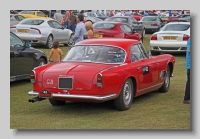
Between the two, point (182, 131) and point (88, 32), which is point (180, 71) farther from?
point (182, 131)

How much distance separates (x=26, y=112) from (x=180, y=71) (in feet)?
21.6

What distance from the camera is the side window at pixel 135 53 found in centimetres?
936


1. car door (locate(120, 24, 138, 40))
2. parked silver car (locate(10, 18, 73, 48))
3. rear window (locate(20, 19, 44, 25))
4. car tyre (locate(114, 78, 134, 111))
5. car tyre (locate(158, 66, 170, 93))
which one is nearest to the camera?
car tyre (locate(114, 78, 134, 111))

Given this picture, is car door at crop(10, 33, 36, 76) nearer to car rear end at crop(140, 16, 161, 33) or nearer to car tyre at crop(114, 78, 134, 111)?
car tyre at crop(114, 78, 134, 111)

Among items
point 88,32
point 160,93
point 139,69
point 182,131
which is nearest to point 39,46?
point 88,32

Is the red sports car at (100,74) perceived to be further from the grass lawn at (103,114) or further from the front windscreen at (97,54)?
the grass lawn at (103,114)

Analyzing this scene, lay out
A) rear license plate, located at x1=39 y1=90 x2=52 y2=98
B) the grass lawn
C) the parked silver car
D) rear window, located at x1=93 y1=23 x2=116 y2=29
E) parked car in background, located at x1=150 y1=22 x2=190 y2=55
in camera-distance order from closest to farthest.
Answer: the grass lawn, rear license plate, located at x1=39 y1=90 x2=52 y2=98, parked car in background, located at x1=150 y1=22 x2=190 y2=55, the parked silver car, rear window, located at x1=93 y1=23 x2=116 y2=29

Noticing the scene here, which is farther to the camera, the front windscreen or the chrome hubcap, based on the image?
the front windscreen

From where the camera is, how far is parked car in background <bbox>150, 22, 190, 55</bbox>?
1719cm

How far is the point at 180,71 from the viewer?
1416cm

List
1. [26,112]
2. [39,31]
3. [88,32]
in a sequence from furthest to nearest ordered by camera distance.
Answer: [39,31]
[88,32]
[26,112]

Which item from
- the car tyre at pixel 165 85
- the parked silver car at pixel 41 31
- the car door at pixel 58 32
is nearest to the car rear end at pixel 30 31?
the parked silver car at pixel 41 31

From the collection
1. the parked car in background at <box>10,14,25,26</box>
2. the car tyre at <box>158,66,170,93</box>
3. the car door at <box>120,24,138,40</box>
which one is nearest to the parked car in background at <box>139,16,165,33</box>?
the parked car in background at <box>10,14,25,26</box>

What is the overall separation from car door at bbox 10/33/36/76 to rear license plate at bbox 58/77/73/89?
3044mm
